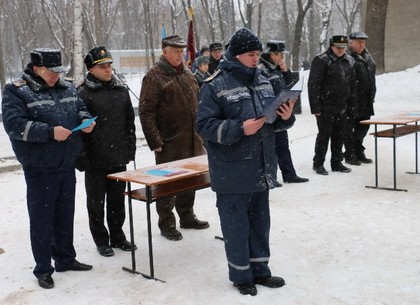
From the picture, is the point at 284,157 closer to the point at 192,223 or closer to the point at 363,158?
the point at 363,158

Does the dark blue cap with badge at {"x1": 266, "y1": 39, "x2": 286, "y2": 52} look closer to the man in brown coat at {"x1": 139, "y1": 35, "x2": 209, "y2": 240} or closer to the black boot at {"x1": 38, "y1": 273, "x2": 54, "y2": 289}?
the man in brown coat at {"x1": 139, "y1": 35, "x2": 209, "y2": 240}

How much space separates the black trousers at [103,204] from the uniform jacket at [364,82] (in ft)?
16.5

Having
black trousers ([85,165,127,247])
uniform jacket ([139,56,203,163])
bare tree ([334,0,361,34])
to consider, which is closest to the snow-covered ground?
black trousers ([85,165,127,247])

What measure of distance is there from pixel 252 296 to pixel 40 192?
1.90 m

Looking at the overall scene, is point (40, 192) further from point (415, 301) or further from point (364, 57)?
point (364, 57)

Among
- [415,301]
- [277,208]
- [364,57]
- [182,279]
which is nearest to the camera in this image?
[415,301]

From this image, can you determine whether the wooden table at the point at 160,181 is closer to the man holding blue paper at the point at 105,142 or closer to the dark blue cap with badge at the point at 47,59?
the man holding blue paper at the point at 105,142

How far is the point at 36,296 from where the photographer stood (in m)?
4.47

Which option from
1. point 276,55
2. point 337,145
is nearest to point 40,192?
point 276,55

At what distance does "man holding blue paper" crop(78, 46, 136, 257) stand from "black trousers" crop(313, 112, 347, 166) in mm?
3952

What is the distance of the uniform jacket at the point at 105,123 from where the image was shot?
5.20 metres

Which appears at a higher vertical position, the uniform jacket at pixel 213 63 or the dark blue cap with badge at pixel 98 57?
the dark blue cap with badge at pixel 98 57

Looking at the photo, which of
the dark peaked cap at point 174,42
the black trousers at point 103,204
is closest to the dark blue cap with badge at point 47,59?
the black trousers at point 103,204

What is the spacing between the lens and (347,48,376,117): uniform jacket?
9.06 metres
